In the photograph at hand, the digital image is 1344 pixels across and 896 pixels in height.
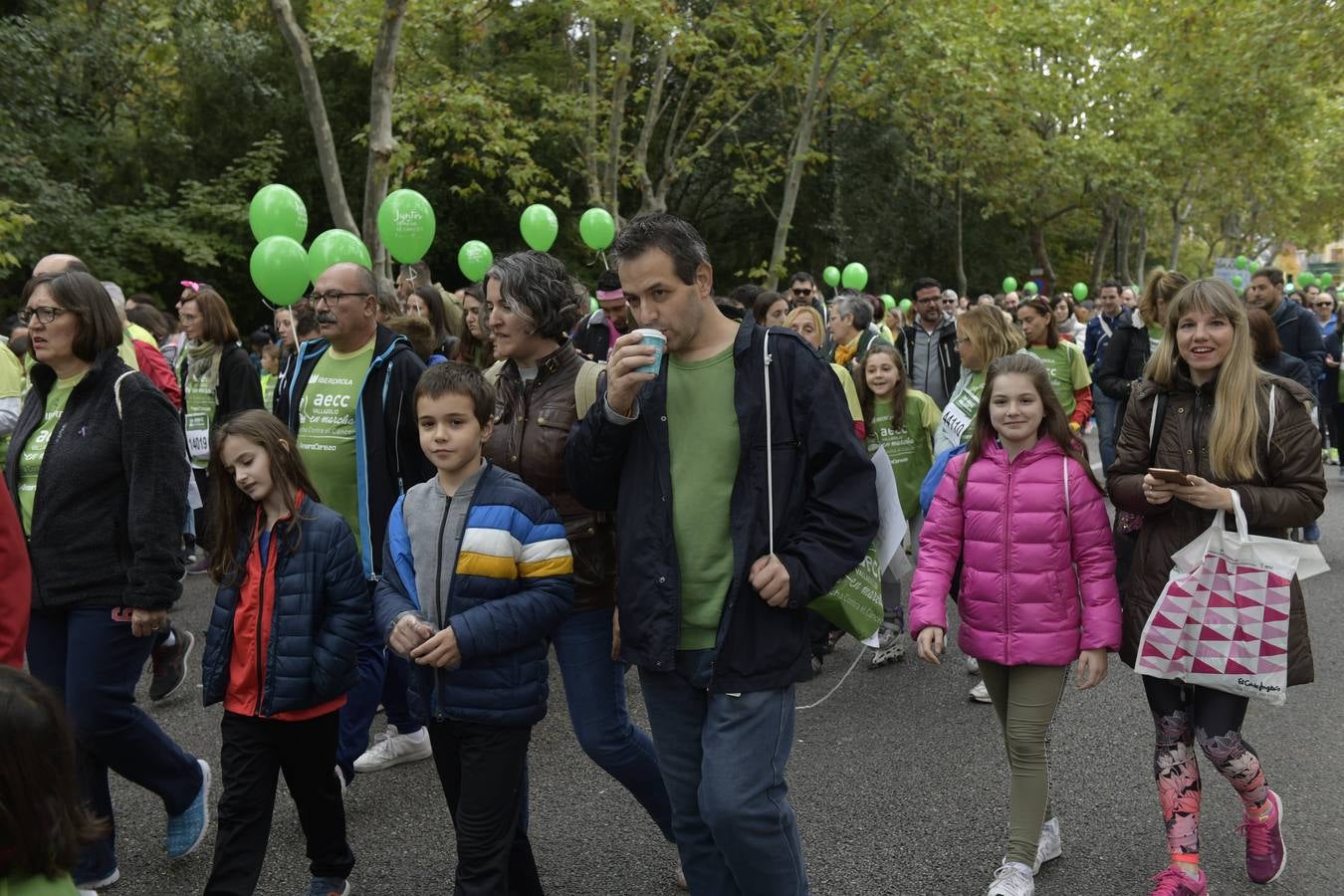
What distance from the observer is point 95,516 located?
3.70 metres

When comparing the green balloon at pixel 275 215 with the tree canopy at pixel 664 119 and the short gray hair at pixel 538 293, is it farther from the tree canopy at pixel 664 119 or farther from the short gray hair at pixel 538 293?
the short gray hair at pixel 538 293

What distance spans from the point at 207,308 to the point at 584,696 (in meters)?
4.72

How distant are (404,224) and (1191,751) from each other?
7241mm

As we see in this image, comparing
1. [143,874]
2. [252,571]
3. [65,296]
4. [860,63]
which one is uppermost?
[860,63]

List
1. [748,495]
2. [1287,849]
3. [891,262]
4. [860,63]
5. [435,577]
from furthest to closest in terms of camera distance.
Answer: [891,262] < [860,63] < [1287,849] < [435,577] < [748,495]

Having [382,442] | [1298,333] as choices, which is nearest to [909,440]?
[382,442]

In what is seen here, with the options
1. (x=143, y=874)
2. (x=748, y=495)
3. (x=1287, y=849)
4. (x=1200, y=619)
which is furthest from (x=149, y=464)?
(x=1287, y=849)

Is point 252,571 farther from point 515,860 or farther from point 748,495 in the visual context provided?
point 748,495

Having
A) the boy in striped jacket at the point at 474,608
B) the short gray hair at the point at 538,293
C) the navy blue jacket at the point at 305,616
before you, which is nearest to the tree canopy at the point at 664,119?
the short gray hair at the point at 538,293

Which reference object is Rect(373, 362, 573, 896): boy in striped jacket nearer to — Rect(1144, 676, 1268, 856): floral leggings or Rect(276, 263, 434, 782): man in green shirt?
Rect(276, 263, 434, 782): man in green shirt

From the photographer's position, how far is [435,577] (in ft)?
10.5

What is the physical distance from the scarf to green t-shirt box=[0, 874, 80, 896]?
568 cm

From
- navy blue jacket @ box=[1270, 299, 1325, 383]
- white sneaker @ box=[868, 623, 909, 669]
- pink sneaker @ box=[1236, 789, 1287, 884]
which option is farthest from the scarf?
navy blue jacket @ box=[1270, 299, 1325, 383]

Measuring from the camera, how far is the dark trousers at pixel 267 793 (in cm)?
326
